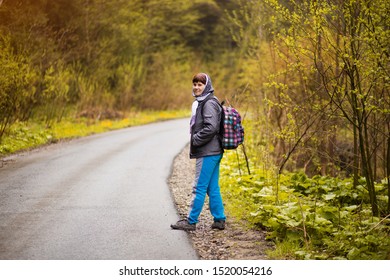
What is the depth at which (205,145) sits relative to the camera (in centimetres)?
665

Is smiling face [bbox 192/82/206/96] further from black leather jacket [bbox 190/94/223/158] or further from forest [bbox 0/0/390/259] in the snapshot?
forest [bbox 0/0/390/259]

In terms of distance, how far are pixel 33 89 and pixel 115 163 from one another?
4.92 m

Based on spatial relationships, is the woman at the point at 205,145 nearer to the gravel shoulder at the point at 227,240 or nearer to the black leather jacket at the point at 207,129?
the black leather jacket at the point at 207,129

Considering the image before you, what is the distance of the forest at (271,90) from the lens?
659 cm

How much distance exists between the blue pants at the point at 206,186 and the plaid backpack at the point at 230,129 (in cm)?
25

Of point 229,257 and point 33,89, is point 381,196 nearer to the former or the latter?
point 229,257

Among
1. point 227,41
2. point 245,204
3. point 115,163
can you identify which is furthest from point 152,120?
point 227,41

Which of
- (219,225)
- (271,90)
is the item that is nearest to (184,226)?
(219,225)

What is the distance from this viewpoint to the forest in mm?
6586

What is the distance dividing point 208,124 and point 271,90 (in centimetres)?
798

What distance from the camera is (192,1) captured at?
43.3m

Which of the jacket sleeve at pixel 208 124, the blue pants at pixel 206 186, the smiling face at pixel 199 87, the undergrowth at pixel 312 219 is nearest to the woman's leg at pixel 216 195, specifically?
the blue pants at pixel 206 186

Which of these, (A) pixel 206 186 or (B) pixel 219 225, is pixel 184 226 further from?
(A) pixel 206 186

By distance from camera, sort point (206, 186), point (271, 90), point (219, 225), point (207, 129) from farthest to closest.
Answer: point (271, 90)
point (219, 225)
point (206, 186)
point (207, 129)
